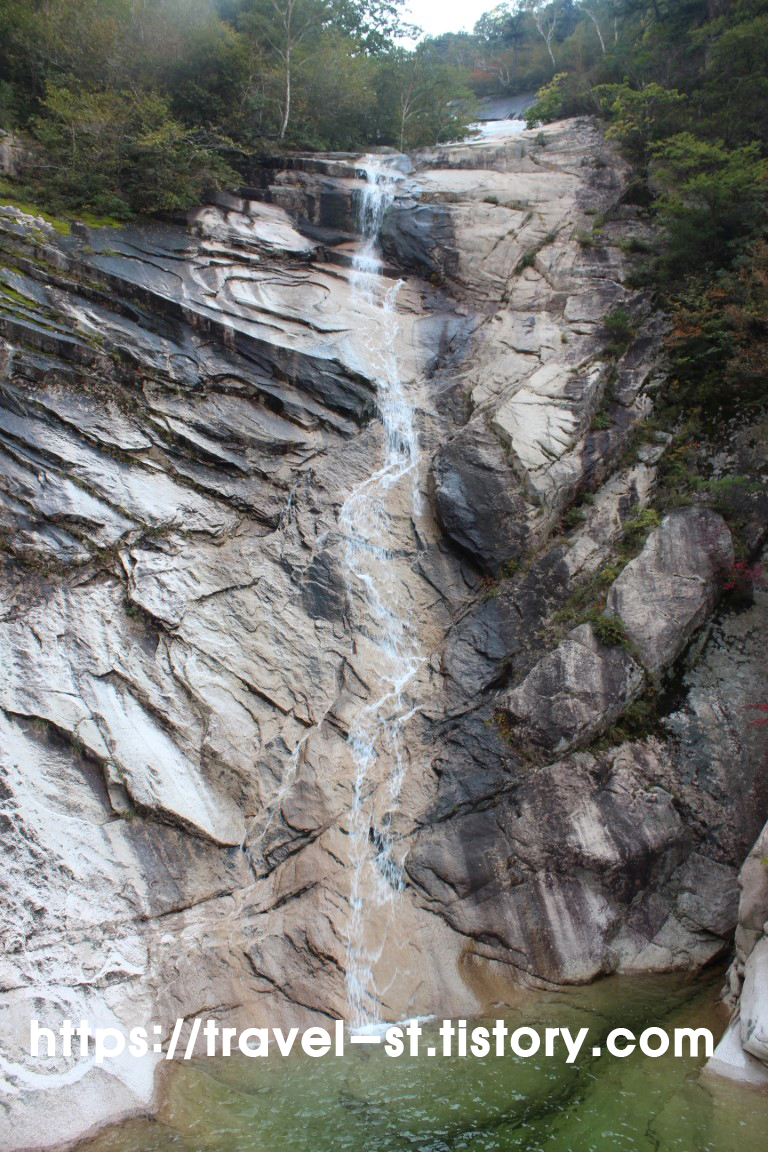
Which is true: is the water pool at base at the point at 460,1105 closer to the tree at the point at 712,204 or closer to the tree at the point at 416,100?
the tree at the point at 712,204

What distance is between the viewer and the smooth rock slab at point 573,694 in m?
12.2

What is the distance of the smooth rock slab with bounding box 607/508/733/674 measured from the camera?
1278cm

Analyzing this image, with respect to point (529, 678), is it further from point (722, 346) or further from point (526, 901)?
point (722, 346)

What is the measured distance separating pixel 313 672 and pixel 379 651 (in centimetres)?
140

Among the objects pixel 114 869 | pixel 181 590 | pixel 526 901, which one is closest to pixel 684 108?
pixel 181 590

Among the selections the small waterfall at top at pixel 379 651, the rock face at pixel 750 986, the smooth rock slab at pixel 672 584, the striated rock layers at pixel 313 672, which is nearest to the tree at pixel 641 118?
the striated rock layers at pixel 313 672

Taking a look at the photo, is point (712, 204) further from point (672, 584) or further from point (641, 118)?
point (672, 584)

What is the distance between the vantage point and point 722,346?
1505 cm

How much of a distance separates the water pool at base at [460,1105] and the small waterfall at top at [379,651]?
1.45m

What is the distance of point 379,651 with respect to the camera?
13703 millimetres

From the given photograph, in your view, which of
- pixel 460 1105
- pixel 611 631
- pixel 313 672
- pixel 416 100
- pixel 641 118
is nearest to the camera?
pixel 460 1105

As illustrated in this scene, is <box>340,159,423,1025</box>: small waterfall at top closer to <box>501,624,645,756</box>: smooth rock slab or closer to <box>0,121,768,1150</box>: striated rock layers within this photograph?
<box>0,121,768,1150</box>: striated rock layers

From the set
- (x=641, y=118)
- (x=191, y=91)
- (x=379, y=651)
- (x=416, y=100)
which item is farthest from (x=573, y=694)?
(x=416, y=100)

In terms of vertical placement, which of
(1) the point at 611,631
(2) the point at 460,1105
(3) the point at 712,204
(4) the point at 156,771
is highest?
(3) the point at 712,204
